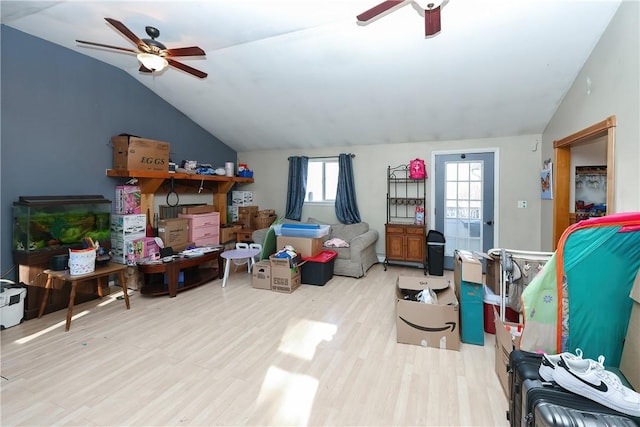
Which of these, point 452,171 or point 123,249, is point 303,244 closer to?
point 123,249

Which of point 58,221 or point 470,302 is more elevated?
point 58,221

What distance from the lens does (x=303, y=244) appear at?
167 inches

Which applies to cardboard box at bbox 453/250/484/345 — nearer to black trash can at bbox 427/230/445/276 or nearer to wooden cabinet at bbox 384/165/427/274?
black trash can at bbox 427/230/445/276

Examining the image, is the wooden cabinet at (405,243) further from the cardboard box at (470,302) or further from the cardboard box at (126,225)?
the cardboard box at (126,225)

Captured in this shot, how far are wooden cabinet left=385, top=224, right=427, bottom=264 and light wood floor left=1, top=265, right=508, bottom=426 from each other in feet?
5.32

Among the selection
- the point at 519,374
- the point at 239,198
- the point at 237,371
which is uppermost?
the point at 239,198

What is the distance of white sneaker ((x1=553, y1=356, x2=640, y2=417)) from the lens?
1038 millimetres

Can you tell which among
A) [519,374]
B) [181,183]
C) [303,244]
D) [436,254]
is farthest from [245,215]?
[519,374]

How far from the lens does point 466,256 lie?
103 inches

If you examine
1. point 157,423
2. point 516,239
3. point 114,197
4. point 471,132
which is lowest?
point 157,423

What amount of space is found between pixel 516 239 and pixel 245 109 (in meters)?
→ 4.82

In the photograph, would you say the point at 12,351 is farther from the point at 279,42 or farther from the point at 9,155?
the point at 279,42

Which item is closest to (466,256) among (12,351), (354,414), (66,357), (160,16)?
(354,414)

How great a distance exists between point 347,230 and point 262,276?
1890 millimetres
